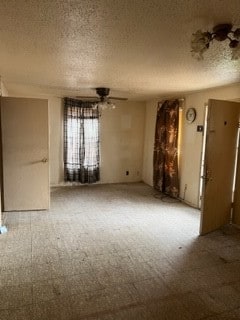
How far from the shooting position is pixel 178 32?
1.76 meters

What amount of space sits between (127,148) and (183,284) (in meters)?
4.51

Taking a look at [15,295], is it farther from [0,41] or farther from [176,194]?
[176,194]

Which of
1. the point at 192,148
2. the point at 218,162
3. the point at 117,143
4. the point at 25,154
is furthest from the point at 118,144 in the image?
the point at 218,162

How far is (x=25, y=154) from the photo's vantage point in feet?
13.9

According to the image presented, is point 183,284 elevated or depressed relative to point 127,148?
depressed

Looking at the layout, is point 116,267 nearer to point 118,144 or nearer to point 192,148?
point 192,148

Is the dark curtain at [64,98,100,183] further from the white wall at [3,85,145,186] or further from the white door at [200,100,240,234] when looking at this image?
the white door at [200,100,240,234]

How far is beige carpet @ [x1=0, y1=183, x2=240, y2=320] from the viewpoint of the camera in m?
2.08

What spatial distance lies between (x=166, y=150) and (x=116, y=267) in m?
3.36

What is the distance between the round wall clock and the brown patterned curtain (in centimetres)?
29

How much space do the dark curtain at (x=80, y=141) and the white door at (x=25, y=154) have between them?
67.5 inches

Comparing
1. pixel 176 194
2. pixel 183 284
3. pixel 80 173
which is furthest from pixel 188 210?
pixel 80 173

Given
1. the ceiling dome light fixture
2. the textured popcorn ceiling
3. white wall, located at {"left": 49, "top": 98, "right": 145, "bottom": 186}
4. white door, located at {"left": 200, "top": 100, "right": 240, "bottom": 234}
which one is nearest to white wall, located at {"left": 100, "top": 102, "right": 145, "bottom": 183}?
white wall, located at {"left": 49, "top": 98, "right": 145, "bottom": 186}

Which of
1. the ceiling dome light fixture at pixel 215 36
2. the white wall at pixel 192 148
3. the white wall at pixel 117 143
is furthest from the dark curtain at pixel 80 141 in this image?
the ceiling dome light fixture at pixel 215 36
